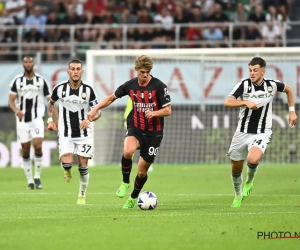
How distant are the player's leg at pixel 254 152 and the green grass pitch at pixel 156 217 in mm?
437

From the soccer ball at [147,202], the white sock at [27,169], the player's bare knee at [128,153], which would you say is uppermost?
the player's bare knee at [128,153]

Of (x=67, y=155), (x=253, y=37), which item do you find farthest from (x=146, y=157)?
(x=253, y=37)

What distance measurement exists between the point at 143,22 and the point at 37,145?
9775mm

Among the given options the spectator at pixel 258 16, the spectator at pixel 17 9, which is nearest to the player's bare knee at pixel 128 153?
the spectator at pixel 258 16

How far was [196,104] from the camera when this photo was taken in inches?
935

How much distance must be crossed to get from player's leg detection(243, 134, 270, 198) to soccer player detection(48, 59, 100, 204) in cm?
258

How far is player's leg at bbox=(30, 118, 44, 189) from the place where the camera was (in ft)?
56.5

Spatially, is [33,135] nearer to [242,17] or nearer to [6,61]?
[6,61]

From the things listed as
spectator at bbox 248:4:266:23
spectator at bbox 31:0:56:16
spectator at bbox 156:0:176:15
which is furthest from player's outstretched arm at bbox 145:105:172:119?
spectator at bbox 31:0:56:16

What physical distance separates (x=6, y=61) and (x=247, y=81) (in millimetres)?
14049

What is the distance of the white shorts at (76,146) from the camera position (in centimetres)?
1322

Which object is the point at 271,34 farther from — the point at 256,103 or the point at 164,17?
the point at 256,103

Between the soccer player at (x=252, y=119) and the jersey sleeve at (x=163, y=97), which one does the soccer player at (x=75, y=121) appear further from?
the soccer player at (x=252, y=119)

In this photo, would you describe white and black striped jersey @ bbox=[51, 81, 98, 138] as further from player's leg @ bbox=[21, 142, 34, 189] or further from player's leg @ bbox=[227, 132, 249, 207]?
Result: player's leg @ bbox=[21, 142, 34, 189]
